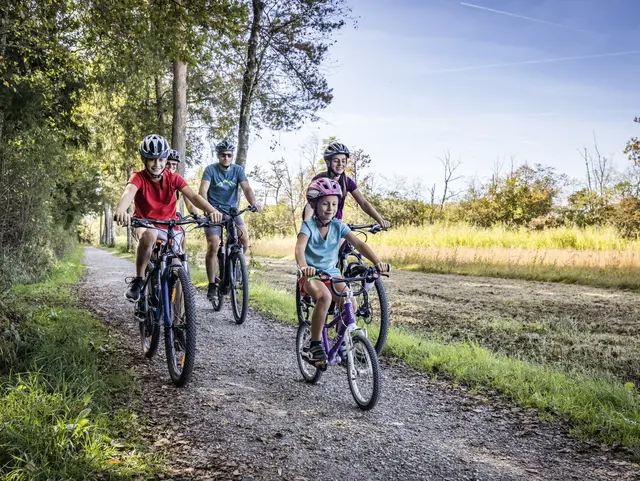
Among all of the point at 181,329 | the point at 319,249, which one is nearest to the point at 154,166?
the point at 181,329

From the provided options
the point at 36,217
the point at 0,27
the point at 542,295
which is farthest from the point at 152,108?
the point at 542,295

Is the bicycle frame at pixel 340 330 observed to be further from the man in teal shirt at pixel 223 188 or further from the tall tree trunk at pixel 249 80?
the tall tree trunk at pixel 249 80

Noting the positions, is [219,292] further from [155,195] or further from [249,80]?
[249,80]

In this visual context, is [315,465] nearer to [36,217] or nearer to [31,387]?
[31,387]

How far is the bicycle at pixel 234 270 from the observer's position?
759cm

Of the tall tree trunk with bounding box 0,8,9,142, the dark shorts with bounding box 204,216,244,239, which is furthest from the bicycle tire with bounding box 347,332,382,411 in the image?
the tall tree trunk with bounding box 0,8,9,142

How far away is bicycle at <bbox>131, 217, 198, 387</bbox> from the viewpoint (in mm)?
4500

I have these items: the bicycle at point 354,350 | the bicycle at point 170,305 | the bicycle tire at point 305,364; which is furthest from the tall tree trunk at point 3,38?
the bicycle at point 354,350

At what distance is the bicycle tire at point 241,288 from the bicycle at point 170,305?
210 cm

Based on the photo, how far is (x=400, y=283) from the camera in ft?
45.7

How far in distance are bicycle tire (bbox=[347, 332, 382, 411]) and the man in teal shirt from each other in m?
3.72

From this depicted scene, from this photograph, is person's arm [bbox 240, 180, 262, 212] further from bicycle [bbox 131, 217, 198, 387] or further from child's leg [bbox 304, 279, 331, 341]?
child's leg [bbox 304, 279, 331, 341]

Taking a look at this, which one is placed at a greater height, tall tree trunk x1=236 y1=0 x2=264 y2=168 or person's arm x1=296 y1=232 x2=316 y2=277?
tall tree trunk x1=236 y1=0 x2=264 y2=168

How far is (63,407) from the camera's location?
338cm
